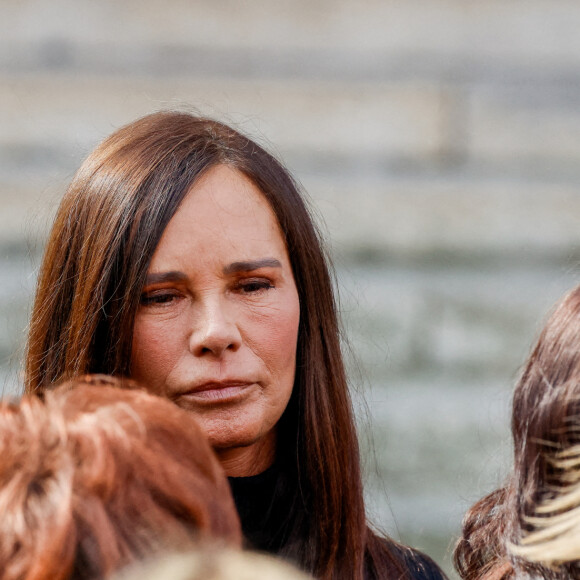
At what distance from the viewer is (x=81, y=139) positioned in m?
3.97

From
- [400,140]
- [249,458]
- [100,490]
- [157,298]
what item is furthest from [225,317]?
[400,140]

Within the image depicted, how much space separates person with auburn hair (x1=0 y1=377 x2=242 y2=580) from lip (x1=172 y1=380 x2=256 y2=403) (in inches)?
27.8

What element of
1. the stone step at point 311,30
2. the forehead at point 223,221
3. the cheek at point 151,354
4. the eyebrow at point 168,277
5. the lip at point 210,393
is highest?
the stone step at point 311,30

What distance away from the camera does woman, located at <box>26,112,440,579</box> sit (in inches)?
69.6

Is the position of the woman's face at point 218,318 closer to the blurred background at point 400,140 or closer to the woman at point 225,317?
the woman at point 225,317

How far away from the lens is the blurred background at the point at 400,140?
12.9ft

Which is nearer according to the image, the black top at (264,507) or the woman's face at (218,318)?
the woman's face at (218,318)

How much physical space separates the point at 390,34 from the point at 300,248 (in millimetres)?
2246

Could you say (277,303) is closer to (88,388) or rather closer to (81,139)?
(88,388)

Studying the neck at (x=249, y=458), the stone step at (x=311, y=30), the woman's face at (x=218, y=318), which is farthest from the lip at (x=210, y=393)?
the stone step at (x=311, y=30)

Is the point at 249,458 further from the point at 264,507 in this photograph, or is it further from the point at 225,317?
the point at 225,317

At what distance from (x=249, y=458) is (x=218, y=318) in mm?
326

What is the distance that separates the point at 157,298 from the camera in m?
1.78

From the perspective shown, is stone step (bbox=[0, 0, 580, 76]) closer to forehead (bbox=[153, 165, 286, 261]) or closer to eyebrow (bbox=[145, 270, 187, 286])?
forehead (bbox=[153, 165, 286, 261])
